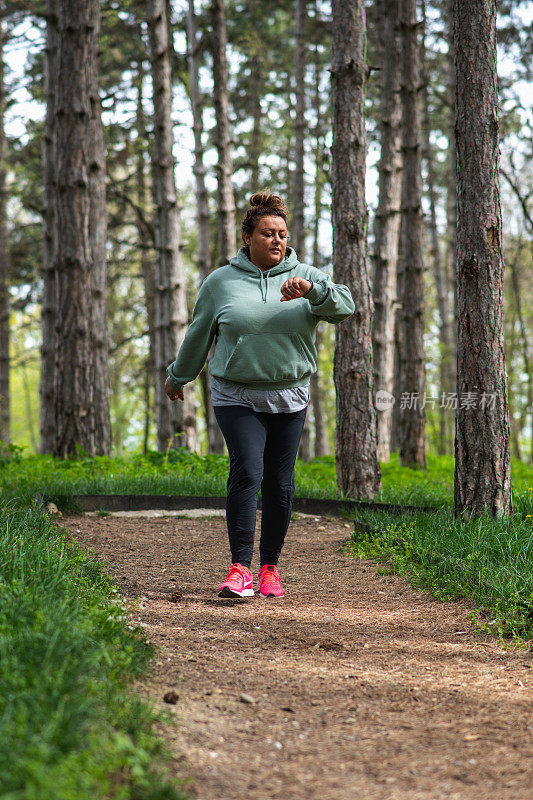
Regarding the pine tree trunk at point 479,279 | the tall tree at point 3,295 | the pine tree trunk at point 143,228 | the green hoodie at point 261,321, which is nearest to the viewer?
the green hoodie at point 261,321

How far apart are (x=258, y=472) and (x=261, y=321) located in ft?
2.93

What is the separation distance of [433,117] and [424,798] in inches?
881

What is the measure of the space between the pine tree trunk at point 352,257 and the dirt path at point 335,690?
2.53 metres

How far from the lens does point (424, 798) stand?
2.23 metres

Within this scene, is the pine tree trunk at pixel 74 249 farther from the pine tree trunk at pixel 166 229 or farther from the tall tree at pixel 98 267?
the pine tree trunk at pixel 166 229

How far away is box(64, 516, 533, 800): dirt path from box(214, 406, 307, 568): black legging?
0.37 metres

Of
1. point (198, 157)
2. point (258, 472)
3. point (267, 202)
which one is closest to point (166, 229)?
point (198, 157)

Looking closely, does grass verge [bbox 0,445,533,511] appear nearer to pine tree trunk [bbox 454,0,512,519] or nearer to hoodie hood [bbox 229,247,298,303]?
pine tree trunk [bbox 454,0,512,519]

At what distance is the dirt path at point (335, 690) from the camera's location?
236cm

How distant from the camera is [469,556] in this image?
468 cm

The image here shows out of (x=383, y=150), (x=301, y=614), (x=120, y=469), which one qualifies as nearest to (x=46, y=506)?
(x=120, y=469)

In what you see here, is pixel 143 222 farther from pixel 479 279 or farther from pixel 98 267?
pixel 479 279

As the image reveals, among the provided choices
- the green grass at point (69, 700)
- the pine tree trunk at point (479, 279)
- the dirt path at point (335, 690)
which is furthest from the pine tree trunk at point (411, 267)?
the green grass at point (69, 700)

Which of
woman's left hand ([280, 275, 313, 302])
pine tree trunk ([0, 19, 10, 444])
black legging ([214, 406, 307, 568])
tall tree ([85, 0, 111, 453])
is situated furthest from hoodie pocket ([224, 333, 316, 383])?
pine tree trunk ([0, 19, 10, 444])
